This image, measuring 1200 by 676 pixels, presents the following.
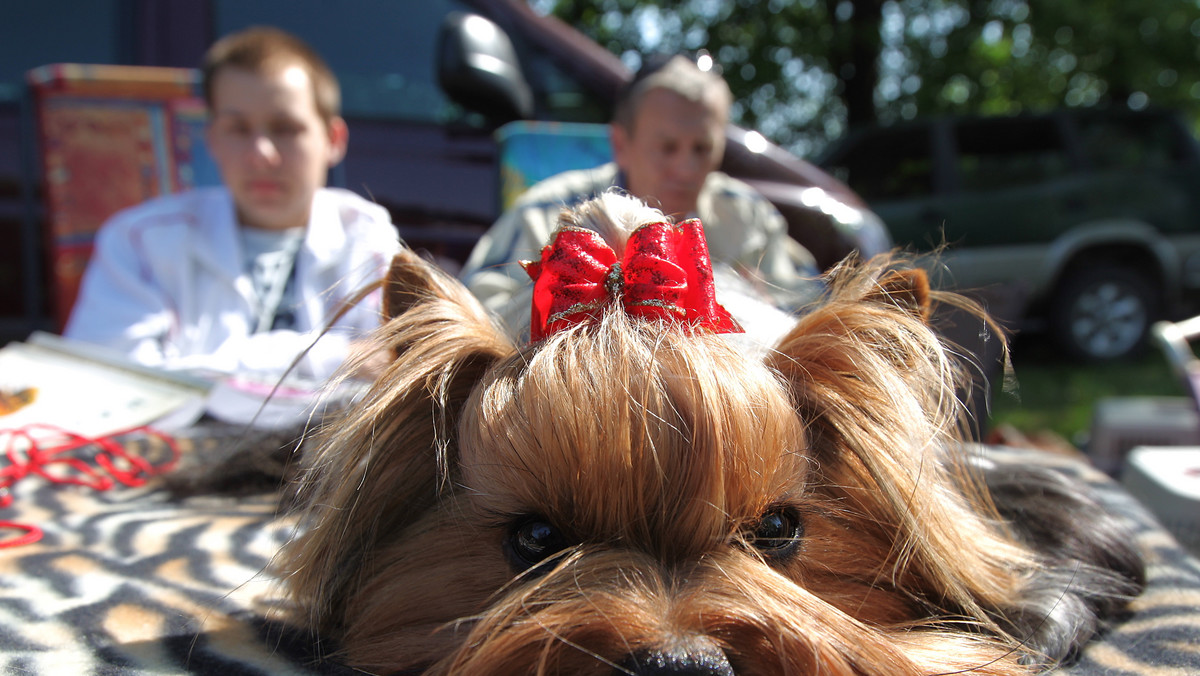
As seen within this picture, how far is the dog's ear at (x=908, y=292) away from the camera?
137 cm

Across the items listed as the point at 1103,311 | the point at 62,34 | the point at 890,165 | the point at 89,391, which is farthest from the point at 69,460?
the point at 1103,311

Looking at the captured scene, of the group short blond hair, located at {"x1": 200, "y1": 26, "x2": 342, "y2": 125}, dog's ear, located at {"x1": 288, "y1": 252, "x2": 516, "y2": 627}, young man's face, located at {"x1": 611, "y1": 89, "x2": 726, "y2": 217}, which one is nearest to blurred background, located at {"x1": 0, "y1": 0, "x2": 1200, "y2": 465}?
short blond hair, located at {"x1": 200, "y1": 26, "x2": 342, "y2": 125}

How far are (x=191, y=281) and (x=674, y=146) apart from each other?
70.5 inches

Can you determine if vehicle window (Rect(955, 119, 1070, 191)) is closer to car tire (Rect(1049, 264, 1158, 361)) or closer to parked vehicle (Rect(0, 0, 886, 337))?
car tire (Rect(1049, 264, 1158, 361))

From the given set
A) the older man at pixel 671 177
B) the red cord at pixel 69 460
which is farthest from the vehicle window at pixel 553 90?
the red cord at pixel 69 460

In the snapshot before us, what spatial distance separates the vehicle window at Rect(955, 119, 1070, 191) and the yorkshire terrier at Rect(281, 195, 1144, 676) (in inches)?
304

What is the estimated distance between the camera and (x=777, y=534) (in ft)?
4.00

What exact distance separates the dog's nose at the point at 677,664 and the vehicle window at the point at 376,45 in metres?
3.17

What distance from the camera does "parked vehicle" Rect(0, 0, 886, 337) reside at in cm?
344

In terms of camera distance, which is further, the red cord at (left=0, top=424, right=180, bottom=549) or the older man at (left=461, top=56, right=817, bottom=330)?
the older man at (left=461, top=56, right=817, bottom=330)

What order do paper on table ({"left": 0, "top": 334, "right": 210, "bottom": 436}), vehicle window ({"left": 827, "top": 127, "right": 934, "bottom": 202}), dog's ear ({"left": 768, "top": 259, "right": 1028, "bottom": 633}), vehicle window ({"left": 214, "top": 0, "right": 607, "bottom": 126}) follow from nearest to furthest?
1. dog's ear ({"left": 768, "top": 259, "right": 1028, "bottom": 633})
2. paper on table ({"left": 0, "top": 334, "right": 210, "bottom": 436})
3. vehicle window ({"left": 214, "top": 0, "right": 607, "bottom": 126})
4. vehicle window ({"left": 827, "top": 127, "right": 934, "bottom": 202})

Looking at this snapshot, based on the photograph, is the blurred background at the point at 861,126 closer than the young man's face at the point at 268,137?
No

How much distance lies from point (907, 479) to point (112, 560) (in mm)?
1554

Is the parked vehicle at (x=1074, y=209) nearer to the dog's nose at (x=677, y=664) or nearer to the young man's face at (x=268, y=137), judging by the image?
the young man's face at (x=268, y=137)
